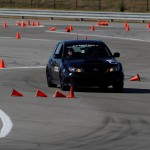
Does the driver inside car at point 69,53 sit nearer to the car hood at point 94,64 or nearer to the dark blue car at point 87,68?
the dark blue car at point 87,68

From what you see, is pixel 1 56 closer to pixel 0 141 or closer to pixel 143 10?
pixel 0 141

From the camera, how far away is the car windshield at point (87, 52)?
21.3 metres

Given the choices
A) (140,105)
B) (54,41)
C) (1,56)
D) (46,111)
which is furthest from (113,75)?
(54,41)

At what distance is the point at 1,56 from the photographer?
3506cm

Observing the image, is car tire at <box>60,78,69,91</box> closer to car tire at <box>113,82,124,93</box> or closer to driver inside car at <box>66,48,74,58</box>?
driver inside car at <box>66,48,74,58</box>

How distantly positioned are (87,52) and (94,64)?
3.67ft

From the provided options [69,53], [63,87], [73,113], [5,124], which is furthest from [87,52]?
[5,124]

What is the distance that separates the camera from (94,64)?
20359 mm

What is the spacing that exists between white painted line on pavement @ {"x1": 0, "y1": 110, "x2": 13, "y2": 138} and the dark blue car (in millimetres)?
4528

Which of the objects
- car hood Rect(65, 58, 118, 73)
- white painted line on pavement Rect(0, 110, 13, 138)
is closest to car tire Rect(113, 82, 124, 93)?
car hood Rect(65, 58, 118, 73)

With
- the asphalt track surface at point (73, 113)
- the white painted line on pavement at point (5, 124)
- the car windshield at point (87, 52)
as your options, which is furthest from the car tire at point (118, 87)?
the white painted line on pavement at point (5, 124)

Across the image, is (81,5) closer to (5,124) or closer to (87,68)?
(87,68)

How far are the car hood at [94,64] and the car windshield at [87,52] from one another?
545 mm

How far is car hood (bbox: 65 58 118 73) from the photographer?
20331 mm
